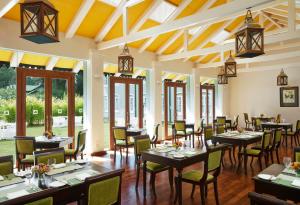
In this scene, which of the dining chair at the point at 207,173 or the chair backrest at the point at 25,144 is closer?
the dining chair at the point at 207,173

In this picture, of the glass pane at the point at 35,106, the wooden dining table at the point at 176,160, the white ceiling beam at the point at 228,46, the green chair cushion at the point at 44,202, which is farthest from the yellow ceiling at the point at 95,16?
the green chair cushion at the point at 44,202

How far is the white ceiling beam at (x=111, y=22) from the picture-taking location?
20.4 feet

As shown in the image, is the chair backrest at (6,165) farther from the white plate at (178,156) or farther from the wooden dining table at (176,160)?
the white plate at (178,156)

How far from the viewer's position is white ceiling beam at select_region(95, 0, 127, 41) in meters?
6.21

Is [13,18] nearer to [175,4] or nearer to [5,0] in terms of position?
[5,0]

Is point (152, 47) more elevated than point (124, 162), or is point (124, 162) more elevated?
point (152, 47)

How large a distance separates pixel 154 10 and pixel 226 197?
498 centimetres

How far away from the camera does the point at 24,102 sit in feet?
19.6

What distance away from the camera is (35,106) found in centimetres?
624

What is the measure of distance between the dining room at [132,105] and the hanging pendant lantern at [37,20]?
0.01m

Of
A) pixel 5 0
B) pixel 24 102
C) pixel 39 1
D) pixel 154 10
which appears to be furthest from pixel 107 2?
pixel 39 1

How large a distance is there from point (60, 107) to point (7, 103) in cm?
134

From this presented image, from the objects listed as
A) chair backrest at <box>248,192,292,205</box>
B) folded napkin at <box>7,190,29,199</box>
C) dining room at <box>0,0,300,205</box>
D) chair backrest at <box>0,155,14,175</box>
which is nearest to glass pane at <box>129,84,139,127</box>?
dining room at <box>0,0,300,205</box>

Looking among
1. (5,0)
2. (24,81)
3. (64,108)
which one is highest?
(5,0)
